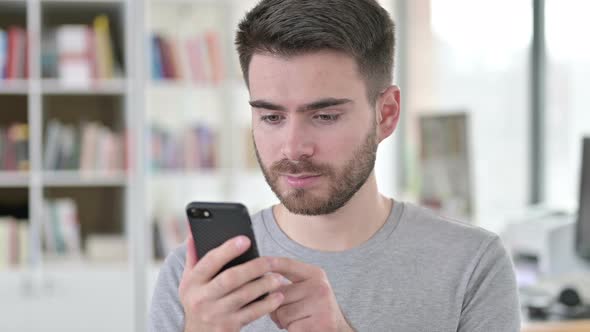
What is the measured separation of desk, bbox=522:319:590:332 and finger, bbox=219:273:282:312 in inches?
56.6

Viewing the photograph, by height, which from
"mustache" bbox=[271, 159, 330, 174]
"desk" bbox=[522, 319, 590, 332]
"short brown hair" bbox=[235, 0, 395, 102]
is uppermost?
"short brown hair" bbox=[235, 0, 395, 102]

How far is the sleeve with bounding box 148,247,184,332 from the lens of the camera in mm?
1421

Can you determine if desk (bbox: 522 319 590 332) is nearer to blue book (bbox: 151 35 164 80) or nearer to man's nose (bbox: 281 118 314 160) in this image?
man's nose (bbox: 281 118 314 160)

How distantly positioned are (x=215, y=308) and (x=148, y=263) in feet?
9.76

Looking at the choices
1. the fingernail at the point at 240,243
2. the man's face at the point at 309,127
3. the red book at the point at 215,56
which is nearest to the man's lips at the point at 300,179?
the man's face at the point at 309,127

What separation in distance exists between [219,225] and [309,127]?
24 cm

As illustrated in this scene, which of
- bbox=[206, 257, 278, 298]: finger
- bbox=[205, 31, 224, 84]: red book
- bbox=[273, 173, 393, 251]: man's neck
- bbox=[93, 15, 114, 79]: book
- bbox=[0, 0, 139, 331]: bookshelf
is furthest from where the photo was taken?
bbox=[205, 31, 224, 84]: red book

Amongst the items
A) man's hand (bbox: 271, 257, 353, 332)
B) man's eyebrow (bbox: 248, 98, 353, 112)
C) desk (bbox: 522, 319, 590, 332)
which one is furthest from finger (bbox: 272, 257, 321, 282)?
desk (bbox: 522, 319, 590, 332)

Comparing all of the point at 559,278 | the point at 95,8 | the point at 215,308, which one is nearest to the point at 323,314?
the point at 215,308

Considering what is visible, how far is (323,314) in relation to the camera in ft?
3.99

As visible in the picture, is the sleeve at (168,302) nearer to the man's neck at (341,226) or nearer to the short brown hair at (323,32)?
the man's neck at (341,226)

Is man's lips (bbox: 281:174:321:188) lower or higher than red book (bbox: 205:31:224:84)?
lower

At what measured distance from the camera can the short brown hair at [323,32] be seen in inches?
54.0

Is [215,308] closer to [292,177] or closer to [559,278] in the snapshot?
[292,177]
